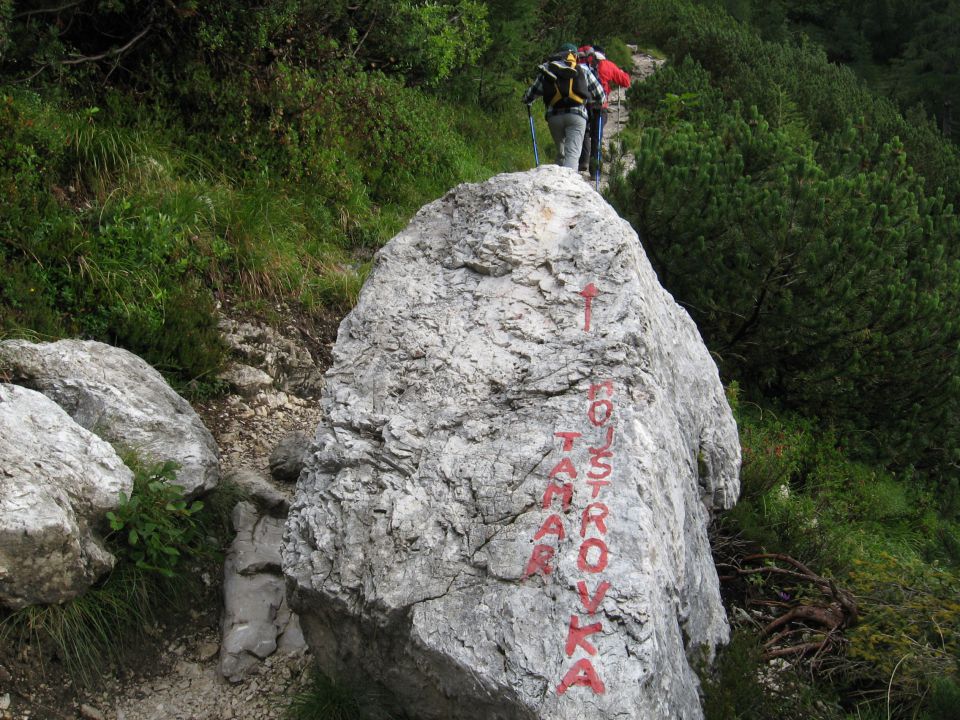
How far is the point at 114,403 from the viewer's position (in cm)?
434

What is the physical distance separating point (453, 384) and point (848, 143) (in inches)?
327

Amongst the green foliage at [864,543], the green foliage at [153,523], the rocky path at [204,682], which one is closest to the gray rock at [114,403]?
the green foliage at [153,523]

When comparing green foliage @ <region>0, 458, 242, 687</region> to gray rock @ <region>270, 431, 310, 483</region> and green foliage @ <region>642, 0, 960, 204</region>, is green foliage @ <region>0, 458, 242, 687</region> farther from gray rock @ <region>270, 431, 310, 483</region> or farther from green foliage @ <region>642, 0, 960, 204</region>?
green foliage @ <region>642, 0, 960, 204</region>

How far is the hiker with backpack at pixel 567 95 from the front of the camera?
864cm

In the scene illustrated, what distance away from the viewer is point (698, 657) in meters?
3.56

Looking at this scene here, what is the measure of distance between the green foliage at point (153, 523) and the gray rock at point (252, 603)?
9.7 inches

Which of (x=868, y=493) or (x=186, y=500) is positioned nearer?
(x=186, y=500)

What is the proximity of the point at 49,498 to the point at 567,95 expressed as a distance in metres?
6.60

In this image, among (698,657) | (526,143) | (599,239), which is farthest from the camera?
(526,143)

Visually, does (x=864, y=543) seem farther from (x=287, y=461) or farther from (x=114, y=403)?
(x=114, y=403)

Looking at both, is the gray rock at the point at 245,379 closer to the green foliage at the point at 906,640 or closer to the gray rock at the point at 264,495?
the gray rock at the point at 264,495

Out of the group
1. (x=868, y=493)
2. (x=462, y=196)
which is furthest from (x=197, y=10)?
(x=868, y=493)

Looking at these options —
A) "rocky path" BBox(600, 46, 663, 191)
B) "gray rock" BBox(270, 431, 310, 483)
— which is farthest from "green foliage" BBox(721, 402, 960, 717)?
"rocky path" BBox(600, 46, 663, 191)

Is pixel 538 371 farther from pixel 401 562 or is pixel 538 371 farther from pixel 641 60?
pixel 641 60
